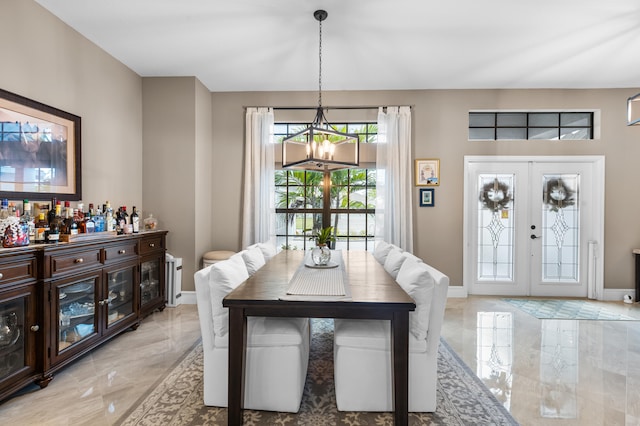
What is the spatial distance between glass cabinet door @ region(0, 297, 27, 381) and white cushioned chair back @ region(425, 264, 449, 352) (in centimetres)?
265

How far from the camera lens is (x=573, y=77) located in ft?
13.6

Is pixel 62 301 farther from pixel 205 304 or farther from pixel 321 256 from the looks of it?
pixel 321 256

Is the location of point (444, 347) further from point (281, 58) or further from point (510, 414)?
point (281, 58)

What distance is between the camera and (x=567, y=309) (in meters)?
4.06

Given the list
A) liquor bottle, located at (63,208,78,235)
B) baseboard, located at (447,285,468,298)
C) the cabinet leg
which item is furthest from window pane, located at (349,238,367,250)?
the cabinet leg

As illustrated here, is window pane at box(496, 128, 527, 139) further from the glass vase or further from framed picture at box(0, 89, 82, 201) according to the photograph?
framed picture at box(0, 89, 82, 201)

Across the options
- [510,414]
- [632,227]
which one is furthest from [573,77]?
[510,414]

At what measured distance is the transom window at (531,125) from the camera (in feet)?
15.2

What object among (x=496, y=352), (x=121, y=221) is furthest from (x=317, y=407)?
(x=121, y=221)

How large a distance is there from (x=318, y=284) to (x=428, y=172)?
10.1ft

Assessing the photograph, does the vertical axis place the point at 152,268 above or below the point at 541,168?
below

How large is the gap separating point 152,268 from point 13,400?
168cm

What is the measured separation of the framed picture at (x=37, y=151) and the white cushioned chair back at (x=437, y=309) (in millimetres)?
3150

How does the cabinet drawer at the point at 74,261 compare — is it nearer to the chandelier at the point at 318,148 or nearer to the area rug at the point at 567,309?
the chandelier at the point at 318,148
